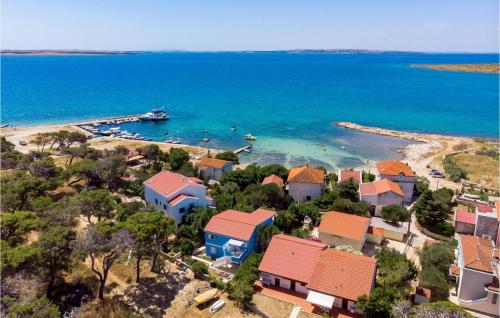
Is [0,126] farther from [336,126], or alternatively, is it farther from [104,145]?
[336,126]

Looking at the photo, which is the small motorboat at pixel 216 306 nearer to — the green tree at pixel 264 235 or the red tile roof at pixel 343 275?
the red tile roof at pixel 343 275

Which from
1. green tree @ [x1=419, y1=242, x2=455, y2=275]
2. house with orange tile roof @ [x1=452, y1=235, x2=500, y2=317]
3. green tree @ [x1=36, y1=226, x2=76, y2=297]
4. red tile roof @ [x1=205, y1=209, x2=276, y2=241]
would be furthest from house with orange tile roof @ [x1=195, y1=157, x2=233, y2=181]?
house with orange tile roof @ [x1=452, y1=235, x2=500, y2=317]

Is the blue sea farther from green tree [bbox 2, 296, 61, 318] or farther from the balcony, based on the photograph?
green tree [bbox 2, 296, 61, 318]

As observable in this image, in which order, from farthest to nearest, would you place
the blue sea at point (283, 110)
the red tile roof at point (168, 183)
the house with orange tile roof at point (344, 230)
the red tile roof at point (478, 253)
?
the blue sea at point (283, 110) → the red tile roof at point (168, 183) → the house with orange tile roof at point (344, 230) → the red tile roof at point (478, 253)

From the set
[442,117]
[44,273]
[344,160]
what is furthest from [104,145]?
[442,117]

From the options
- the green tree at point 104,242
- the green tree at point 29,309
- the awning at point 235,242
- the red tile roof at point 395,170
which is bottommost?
the awning at point 235,242

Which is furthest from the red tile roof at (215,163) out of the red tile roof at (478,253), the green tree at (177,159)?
the red tile roof at (478,253)
